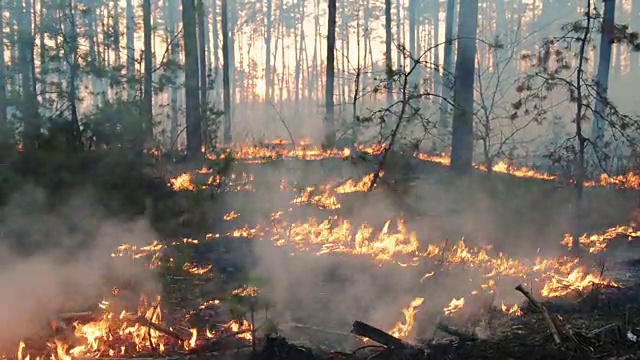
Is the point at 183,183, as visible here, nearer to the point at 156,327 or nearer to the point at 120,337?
the point at 120,337

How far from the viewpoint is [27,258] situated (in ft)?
24.4

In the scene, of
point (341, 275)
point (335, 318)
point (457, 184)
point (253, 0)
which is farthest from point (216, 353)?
point (253, 0)

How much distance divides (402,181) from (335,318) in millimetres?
4472

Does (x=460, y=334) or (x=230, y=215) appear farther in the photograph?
(x=230, y=215)

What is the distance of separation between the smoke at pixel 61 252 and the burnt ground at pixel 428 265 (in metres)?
0.96

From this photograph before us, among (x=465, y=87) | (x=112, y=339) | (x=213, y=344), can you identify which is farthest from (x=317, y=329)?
(x=465, y=87)

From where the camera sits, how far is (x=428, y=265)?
7.57m

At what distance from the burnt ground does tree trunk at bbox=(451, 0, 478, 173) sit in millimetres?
456

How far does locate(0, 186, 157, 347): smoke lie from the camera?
6.27 m

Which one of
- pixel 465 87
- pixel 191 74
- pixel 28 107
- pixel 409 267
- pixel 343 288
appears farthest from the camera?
pixel 191 74

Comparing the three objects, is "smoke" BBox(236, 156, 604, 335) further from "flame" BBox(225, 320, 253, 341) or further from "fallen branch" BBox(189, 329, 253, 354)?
"fallen branch" BBox(189, 329, 253, 354)

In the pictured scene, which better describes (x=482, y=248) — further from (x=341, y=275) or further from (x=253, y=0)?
(x=253, y=0)

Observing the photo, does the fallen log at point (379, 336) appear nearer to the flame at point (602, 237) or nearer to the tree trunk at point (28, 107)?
the flame at point (602, 237)

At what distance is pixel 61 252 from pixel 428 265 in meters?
4.82
